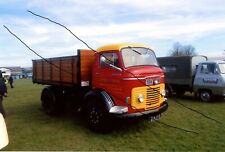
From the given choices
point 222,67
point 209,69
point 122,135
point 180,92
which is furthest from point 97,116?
point 180,92

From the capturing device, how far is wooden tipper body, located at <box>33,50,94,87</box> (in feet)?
33.7

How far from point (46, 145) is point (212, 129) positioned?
4857 millimetres

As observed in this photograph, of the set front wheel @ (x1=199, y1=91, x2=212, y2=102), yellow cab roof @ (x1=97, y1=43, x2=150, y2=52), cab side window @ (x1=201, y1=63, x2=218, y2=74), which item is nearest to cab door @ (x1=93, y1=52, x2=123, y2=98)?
yellow cab roof @ (x1=97, y1=43, x2=150, y2=52)

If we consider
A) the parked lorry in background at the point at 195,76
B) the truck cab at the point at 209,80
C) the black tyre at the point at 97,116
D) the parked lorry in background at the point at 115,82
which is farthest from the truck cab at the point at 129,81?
the truck cab at the point at 209,80

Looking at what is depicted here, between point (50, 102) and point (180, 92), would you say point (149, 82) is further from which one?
point (180, 92)

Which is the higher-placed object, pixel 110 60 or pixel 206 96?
pixel 110 60

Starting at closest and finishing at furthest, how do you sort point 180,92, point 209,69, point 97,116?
point 97,116 < point 209,69 < point 180,92

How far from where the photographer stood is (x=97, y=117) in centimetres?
938

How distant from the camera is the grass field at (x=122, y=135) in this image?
798 centimetres

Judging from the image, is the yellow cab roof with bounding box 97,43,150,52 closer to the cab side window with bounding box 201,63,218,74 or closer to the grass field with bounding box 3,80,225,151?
the grass field with bounding box 3,80,225,151

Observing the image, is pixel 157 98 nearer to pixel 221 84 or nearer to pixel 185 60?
pixel 221 84

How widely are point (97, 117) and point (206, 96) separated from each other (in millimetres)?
7801

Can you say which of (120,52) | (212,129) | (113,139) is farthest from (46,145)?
(212,129)

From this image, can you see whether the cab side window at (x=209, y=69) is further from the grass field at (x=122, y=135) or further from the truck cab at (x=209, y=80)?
the grass field at (x=122, y=135)
